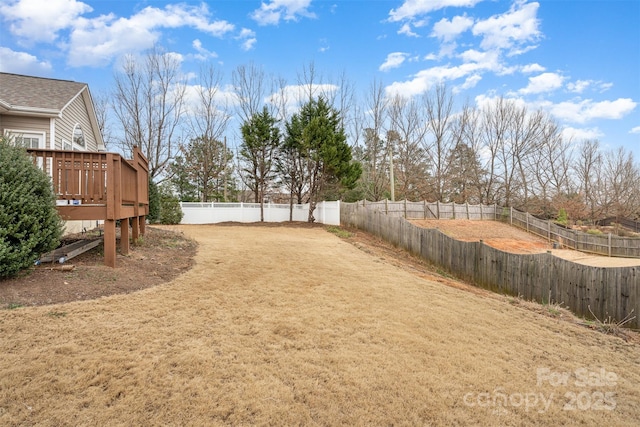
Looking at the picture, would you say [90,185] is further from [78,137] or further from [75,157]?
[78,137]

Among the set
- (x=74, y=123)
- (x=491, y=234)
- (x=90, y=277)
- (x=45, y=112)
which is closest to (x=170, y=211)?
(x=74, y=123)

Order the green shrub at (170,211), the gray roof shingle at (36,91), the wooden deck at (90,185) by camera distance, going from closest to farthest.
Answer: the wooden deck at (90,185)
the gray roof shingle at (36,91)
the green shrub at (170,211)

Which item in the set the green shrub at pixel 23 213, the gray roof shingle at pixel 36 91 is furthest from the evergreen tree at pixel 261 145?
the green shrub at pixel 23 213

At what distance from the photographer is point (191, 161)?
80.8ft

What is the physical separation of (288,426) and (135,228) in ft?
20.4

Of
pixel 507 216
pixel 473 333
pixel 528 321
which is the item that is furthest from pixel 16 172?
pixel 507 216

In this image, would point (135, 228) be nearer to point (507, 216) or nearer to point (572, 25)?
point (572, 25)

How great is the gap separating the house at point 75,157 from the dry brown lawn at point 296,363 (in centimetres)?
168

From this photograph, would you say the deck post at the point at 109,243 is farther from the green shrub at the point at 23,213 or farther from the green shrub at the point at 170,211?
the green shrub at the point at 170,211

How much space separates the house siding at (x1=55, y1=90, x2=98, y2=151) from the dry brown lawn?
274 inches

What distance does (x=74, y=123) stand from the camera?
9.52 meters

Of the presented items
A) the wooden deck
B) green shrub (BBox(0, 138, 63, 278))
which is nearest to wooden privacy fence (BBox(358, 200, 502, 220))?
the wooden deck

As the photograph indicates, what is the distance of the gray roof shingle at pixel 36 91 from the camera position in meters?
7.83

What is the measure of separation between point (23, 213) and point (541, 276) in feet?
28.6
